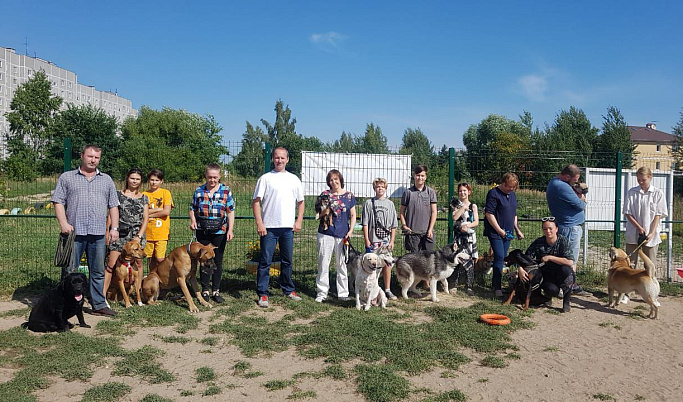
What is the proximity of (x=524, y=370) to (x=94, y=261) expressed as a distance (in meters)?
5.05

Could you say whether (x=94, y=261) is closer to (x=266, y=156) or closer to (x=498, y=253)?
(x=266, y=156)

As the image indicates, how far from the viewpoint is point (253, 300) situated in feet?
22.0

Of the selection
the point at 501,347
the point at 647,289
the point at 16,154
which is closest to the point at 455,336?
the point at 501,347

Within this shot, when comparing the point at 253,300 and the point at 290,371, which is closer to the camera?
the point at 290,371

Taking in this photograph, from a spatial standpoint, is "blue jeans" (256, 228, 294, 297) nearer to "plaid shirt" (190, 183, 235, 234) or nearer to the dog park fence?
"plaid shirt" (190, 183, 235, 234)

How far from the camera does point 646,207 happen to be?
6957 millimetres

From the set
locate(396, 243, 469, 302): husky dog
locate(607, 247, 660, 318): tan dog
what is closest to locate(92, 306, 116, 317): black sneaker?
locate(396, 243, 469, 302): husky dog

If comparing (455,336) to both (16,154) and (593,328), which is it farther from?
(16,154)

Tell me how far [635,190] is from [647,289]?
1.69 meters

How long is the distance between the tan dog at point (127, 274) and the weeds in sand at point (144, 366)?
164 centimetres

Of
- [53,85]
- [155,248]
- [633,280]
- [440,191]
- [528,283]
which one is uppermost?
[53,85]

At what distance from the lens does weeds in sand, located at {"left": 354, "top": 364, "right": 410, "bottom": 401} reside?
377cm

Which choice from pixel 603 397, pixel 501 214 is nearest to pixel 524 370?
pixel 603 397

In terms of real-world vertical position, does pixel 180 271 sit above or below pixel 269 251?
below
